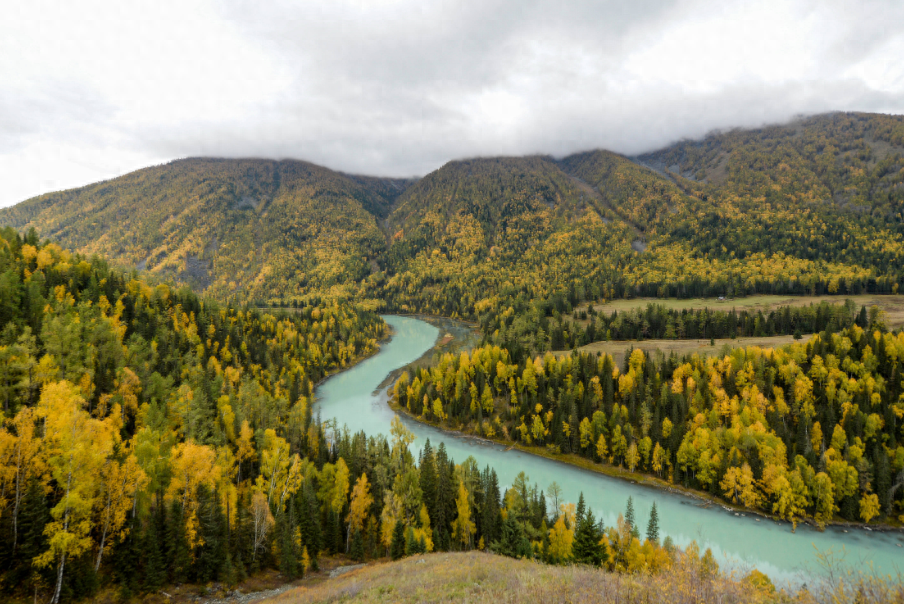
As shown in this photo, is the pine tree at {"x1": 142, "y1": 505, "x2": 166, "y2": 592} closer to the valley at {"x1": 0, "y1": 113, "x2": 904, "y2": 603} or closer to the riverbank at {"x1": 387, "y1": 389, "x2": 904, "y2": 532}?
the valley at {"x1": 0, "y1": 113, "x2": 904, "y2": 603}

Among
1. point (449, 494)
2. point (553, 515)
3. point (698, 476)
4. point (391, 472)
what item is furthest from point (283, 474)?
point (698, 476)

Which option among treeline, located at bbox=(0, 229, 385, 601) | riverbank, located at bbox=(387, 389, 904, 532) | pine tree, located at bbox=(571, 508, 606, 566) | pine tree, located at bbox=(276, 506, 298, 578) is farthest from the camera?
riverbank, located at bbox=(387, 389, 904, 532)

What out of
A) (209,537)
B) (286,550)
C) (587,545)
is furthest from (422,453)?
(209,537)

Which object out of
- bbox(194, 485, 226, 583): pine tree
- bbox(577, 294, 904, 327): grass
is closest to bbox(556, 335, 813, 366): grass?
bbox(577, 294, 904, 327): grass

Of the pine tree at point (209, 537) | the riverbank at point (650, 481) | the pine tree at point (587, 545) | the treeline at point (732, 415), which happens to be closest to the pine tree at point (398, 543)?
the pine tree at point (209, 537)

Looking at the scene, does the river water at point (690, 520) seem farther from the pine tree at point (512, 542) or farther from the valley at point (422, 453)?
the pine tree at point (512, 542)

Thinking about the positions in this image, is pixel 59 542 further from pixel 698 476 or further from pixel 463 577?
pixel 698 476
